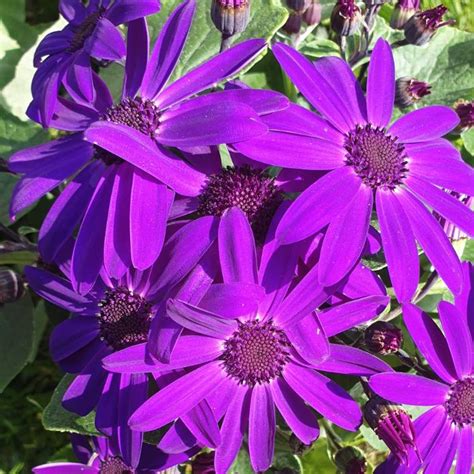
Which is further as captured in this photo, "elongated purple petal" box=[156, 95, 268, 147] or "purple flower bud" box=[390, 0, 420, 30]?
"purple flower bud" box=[390, 0, 420, 30]

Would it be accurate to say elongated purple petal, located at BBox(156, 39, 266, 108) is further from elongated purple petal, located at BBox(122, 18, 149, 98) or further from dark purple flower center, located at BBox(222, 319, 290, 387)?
dark purple flower center, located at BBox(222, 319, 290, 387)

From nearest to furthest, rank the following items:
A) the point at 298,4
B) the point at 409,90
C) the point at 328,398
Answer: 1. the point at 328,398
2. the point at 409,90
3. the point at 298,4

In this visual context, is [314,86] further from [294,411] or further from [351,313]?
[294,411]

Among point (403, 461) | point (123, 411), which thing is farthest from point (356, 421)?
point (123, 411)

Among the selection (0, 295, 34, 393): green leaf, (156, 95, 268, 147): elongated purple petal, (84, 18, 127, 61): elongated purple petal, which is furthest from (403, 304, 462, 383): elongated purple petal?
(0, 295, 34, 393): green leaf

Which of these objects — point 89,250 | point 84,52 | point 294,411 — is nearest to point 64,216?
point 89,250

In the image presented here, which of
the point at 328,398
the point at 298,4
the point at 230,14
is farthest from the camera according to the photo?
the point at 298,4

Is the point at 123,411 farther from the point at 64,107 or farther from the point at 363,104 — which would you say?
the point at 363,104
